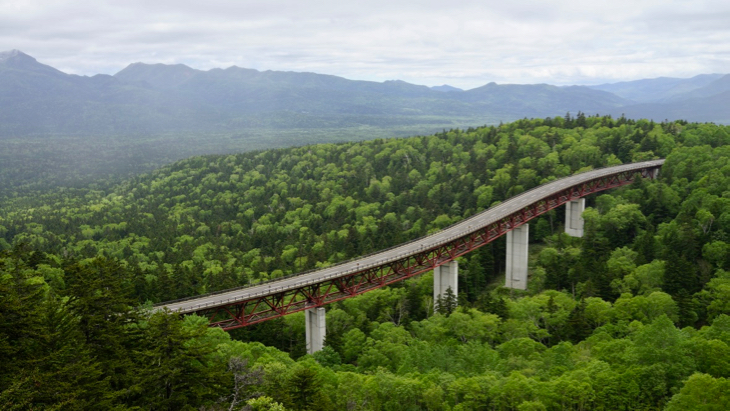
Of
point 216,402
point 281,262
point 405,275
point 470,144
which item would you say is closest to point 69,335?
point 216,402

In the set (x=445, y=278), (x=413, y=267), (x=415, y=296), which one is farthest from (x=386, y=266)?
(x=445, y=278)

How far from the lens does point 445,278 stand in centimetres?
7875

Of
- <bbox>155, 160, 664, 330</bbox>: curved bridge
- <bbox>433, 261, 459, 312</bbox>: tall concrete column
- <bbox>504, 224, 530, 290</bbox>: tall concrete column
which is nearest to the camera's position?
<bbox>155, 160, 664, 330</bbox>: curved bridge

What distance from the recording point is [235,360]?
36562 mm

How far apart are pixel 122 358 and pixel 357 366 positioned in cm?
2862

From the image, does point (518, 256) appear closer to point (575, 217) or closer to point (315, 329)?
point (575, 217)

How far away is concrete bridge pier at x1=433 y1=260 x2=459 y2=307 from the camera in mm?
78062

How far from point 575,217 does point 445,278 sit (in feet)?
118

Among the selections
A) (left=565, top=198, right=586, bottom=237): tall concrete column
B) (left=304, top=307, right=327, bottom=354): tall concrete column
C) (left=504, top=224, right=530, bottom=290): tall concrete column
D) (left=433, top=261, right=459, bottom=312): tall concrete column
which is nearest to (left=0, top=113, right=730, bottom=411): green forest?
(left=304, top=307, right=327, bottom=354): tall concrete column

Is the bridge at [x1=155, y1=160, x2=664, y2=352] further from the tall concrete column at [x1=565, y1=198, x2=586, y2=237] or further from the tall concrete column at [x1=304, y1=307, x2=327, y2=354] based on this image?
the tall concrete column at [x1=565, y1=198, x2=586, y2=237]

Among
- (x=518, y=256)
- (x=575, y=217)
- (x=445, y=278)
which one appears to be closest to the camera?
(x=445, y=278)

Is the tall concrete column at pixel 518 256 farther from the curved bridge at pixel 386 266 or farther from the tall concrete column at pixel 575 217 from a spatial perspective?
the tall concrete column at pixel 575 217

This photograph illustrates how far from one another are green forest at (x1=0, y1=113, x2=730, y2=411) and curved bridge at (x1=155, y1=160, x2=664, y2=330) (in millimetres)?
3640

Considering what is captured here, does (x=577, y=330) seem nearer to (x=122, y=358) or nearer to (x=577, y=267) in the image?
(x=577, y=267)
